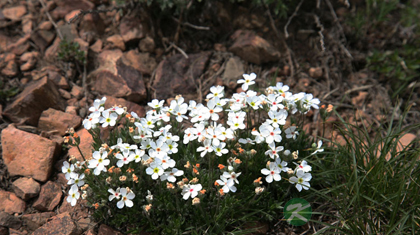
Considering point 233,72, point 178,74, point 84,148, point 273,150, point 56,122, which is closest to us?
point 273,150

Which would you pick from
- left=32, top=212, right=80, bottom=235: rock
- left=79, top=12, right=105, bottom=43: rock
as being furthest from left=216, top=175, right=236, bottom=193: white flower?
left=79, top=12, right=105, bottom=43: rock

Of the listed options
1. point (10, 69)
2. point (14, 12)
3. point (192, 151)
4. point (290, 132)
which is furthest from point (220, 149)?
point (14, 12)

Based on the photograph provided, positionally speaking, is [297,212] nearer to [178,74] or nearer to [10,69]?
[178,74]

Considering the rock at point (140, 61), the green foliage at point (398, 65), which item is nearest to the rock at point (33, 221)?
the rock at point (140, 61)

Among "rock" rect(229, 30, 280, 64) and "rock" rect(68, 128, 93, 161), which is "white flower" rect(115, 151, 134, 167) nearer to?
"rock" rect(68, 128, 93, 161)

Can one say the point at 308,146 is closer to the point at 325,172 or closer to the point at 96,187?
the point at 325,172
